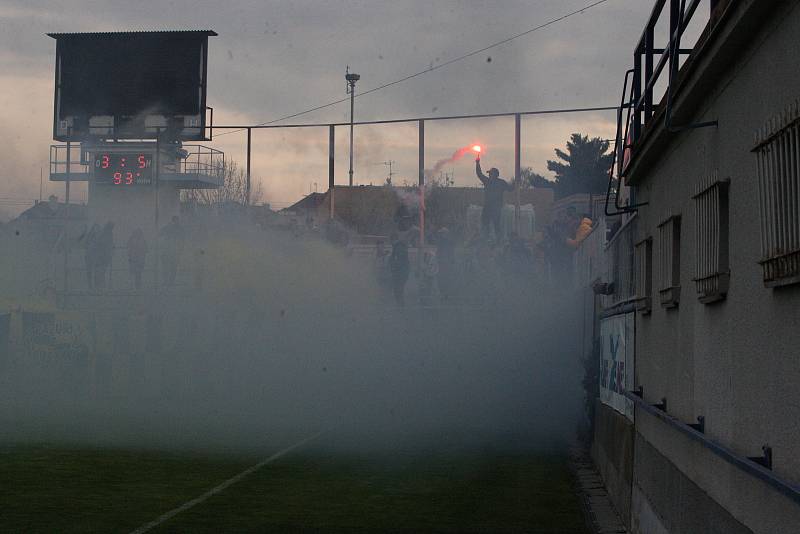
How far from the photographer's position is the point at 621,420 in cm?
1323

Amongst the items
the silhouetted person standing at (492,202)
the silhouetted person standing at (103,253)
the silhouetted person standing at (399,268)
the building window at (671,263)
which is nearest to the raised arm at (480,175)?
the silhouetted person standing at (492,202)

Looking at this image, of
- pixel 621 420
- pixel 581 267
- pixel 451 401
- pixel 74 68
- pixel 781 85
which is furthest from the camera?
pixel 74 68

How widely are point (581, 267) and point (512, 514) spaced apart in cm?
1104

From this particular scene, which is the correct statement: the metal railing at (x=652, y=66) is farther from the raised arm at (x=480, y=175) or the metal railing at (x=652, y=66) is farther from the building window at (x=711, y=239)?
the raised arm at (x=480, y=175)

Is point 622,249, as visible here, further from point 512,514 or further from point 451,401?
point 451,401

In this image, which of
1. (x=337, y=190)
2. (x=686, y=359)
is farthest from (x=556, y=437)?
(x=337, y=190)

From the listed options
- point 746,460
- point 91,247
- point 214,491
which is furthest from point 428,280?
point 746,460

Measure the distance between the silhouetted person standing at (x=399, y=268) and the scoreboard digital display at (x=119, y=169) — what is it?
17.9 meters

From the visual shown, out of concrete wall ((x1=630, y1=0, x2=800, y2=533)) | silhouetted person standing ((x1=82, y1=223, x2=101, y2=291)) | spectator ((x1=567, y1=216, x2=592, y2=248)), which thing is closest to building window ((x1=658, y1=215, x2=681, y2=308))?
concrete wall ((x1=630, y1=0, x2=800, y2=533))

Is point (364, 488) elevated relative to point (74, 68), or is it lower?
lower

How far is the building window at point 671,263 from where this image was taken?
991 centimetres

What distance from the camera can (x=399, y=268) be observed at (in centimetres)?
3153

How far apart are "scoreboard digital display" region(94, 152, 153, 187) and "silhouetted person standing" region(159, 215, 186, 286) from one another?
9031 mm

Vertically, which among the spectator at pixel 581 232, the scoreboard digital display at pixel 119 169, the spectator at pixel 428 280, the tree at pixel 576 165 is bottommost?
the spectator at pixel 428 280
